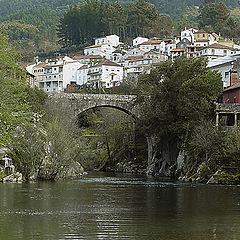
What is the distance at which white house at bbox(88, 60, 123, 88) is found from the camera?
147750mm

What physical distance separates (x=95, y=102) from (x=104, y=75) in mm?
63204

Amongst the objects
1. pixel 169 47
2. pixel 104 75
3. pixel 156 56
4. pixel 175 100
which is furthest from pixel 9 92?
pixel 169 47

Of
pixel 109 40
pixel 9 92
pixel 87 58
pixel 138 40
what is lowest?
pixel 9 92

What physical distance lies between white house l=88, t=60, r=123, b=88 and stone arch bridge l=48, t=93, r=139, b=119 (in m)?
58.9

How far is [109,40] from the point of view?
619 feet

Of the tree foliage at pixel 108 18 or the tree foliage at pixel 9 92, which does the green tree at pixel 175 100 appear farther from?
the tree foliage at pixel 108 18

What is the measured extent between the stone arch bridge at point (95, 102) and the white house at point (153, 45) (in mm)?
90519

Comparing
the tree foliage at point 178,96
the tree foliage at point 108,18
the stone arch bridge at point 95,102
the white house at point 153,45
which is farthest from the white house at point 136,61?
the tree foliage at point 178,96

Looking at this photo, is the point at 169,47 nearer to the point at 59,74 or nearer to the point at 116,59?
the point at 116,59

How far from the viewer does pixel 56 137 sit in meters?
58.6

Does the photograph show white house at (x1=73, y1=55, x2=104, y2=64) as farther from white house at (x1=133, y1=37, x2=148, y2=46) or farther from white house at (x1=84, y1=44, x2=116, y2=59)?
white house at (x1=133, y1=37, x2=148, y2=46)

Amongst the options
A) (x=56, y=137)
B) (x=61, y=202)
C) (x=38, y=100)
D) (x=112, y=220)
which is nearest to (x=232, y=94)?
(x=56, y=137)

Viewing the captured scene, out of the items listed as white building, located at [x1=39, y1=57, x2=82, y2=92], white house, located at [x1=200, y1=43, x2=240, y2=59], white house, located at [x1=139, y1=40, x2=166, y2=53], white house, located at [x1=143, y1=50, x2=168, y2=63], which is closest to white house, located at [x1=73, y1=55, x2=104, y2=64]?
white building, located at [x1=39, y1=57, x2=82, y2=92]

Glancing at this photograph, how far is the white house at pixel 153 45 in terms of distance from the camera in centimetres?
17574
